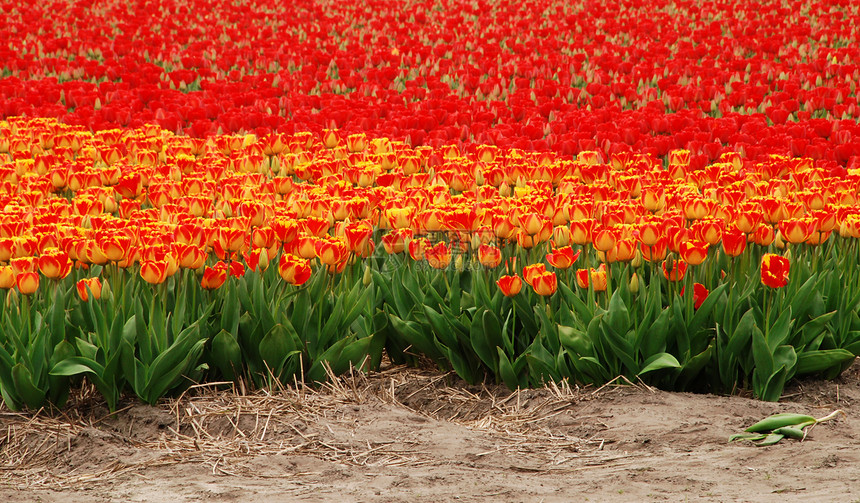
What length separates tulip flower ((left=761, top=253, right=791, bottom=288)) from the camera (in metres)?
3.53

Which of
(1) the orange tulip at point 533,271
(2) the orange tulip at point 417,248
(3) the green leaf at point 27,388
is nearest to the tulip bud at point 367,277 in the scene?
(2) the orange tulip at point 417,248

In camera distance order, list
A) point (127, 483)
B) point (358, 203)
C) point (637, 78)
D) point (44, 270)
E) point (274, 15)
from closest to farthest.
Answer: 1. point (127, 483)
2. point (44, 270)
3. point (358, 203)
4. point (637, 78)
5. point (274, 15)

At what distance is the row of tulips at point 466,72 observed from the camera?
26.3 feet

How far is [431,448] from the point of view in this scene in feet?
10.7

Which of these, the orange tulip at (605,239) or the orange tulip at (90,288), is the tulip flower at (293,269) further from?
the orange tulip at (605,239)

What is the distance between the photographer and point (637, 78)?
1097 centimetres

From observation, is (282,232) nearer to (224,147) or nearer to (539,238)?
(539,238)

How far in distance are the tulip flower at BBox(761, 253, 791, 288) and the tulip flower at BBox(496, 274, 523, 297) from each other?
0.87 m

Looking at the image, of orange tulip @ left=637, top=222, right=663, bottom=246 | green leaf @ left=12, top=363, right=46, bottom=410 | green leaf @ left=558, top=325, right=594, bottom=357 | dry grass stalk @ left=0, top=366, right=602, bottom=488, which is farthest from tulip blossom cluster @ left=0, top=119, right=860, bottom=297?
dry grass stalk @ left=0, top=366, right=602, bottom=488

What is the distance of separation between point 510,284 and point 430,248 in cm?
Result: 54

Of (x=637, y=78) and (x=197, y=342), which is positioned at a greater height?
(x=637, y=78)

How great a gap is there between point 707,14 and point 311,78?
6739 millimetres

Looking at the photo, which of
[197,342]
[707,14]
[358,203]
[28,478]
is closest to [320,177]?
[358,203]

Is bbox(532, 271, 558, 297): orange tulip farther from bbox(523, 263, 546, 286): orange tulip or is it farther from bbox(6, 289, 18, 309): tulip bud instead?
bbox(6, 289, 18, 309): tulip bud
